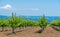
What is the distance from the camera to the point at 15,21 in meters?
51.6

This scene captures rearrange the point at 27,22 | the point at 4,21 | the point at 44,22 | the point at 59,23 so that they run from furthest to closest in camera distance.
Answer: the point at 27,22
the point at 59,23
the point at 4,21
the point at 44,22

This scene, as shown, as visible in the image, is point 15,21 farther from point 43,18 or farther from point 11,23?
point 43,18

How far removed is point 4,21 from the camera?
62.5m

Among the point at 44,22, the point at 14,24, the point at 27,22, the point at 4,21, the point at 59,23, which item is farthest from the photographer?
the point at 27,22

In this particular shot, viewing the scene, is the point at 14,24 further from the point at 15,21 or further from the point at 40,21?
the point at 40,21

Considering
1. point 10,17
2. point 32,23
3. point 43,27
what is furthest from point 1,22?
point 32,23

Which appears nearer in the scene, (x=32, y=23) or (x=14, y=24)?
(x=14, y=24)

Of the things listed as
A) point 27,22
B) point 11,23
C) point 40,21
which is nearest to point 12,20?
point 11,23

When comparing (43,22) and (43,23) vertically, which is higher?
(43,22)

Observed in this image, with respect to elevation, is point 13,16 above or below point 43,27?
above

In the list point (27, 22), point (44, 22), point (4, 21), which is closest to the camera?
point (44, 22)

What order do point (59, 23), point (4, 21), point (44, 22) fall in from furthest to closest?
point (59, 23) < point (4, 21) < point (44, 22)

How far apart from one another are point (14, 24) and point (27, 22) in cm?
2554

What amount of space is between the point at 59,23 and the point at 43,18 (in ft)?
56.5
